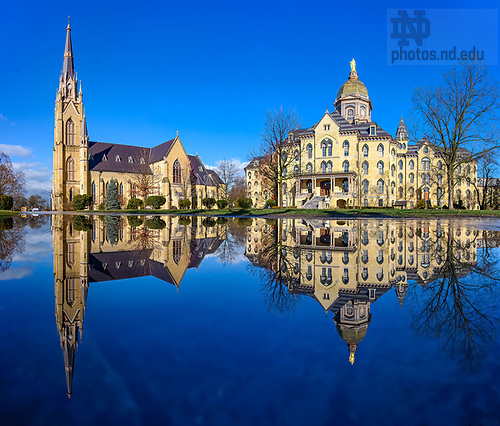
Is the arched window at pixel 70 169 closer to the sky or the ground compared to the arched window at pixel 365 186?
closer to the sky

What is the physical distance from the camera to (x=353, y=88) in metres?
68.2

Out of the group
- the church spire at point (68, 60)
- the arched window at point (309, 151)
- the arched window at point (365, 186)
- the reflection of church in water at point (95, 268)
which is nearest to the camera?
the reflection of church in water at point (95, 268)

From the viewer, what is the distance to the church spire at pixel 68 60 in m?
62.5

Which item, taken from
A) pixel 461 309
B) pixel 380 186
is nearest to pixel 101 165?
pixel 380 186

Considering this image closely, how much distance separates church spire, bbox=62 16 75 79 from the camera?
205ft

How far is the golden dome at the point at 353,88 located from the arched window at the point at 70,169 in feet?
174

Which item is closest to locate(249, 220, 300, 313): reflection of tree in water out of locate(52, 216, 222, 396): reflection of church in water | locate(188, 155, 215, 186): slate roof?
locate(52, 216, 222, 396): reflection of church in water

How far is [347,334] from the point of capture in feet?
8.97

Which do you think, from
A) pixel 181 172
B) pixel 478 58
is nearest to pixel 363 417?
pixel 478 58

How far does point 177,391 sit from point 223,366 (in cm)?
37

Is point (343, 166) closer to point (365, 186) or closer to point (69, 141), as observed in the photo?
point (365, 186)

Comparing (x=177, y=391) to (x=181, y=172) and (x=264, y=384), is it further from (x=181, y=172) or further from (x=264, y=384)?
(x=181, y=172)

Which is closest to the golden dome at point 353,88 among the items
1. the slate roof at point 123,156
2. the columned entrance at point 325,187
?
the columned entrance at point 325,187

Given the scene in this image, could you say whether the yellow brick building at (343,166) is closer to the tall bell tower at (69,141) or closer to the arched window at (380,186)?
the arched window at (380,186)
